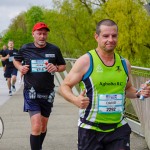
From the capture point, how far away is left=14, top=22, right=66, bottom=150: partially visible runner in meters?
6.05

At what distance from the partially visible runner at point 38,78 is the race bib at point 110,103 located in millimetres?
A: 2197

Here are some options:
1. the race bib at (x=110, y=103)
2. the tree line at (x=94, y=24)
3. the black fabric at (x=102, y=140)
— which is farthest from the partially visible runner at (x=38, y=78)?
the tree line at (x=94, y=24)

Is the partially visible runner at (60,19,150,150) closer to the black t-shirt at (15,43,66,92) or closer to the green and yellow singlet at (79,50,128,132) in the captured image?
the green and yellow singlet at (79,50,128,132)

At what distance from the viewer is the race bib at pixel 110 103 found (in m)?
3.87

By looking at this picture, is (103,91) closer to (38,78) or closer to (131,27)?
(38,78)

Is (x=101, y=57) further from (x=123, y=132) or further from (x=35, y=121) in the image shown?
(x=35, y=121)

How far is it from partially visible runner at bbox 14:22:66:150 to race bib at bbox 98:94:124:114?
2.20 meters

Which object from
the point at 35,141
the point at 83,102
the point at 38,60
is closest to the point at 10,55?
the point at 38,60

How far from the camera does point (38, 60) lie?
6238mm

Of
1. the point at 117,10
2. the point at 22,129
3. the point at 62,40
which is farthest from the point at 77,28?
the point at 22,129

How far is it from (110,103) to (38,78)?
2.42 meters

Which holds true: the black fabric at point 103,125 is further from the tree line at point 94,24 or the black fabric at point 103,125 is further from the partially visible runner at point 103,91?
the tree line at point 94,24

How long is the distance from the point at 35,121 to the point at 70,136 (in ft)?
6.91

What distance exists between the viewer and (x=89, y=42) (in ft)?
135
